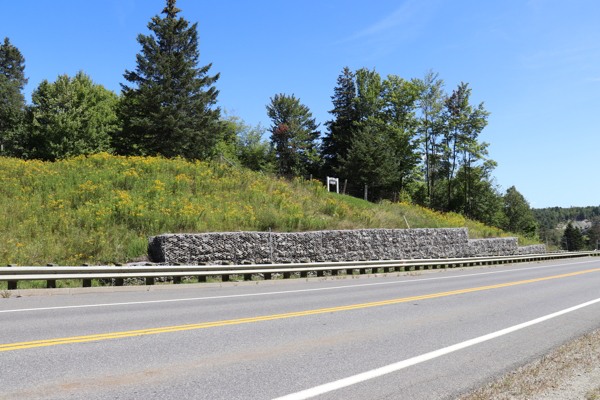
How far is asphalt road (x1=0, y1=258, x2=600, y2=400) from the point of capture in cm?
442

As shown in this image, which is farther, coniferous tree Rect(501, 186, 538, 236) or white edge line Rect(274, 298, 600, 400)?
coniferous tree Rect(501, 186, 538, 236)

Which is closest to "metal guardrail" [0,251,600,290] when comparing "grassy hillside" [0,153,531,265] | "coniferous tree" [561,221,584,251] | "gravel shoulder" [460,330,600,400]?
"grassy hillside" [0,153,531,265]

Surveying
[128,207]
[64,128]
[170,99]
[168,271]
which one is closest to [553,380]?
[168,271]

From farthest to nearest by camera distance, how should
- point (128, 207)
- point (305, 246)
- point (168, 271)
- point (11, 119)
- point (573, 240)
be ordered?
point (573, 240) → point (11, 119) → point (305, 246) → point (128, 207) → point (168, 271)

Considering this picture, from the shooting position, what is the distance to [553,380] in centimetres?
477

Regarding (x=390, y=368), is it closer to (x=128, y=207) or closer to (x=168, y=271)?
(x=168, y=271)

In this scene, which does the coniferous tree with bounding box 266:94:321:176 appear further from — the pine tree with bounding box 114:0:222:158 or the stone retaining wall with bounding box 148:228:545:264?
the stone retaining wall with bounding box 148:228:545:264

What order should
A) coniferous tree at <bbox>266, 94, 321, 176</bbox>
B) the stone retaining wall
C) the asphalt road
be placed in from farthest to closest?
coniferous tree at <bbox>266, 94, 321, 176</bbox> < the stone retaining wall < the asphalt road

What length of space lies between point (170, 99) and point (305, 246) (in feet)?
78.1

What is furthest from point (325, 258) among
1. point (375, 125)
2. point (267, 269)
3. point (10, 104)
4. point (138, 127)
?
point (10, 104)

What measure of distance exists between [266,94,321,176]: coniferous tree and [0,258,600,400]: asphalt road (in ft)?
148

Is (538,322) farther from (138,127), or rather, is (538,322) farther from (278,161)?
(278,161)

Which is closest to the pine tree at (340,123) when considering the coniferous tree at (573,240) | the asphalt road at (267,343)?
the asphalt road at (267,343)

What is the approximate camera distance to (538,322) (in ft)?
26.8
